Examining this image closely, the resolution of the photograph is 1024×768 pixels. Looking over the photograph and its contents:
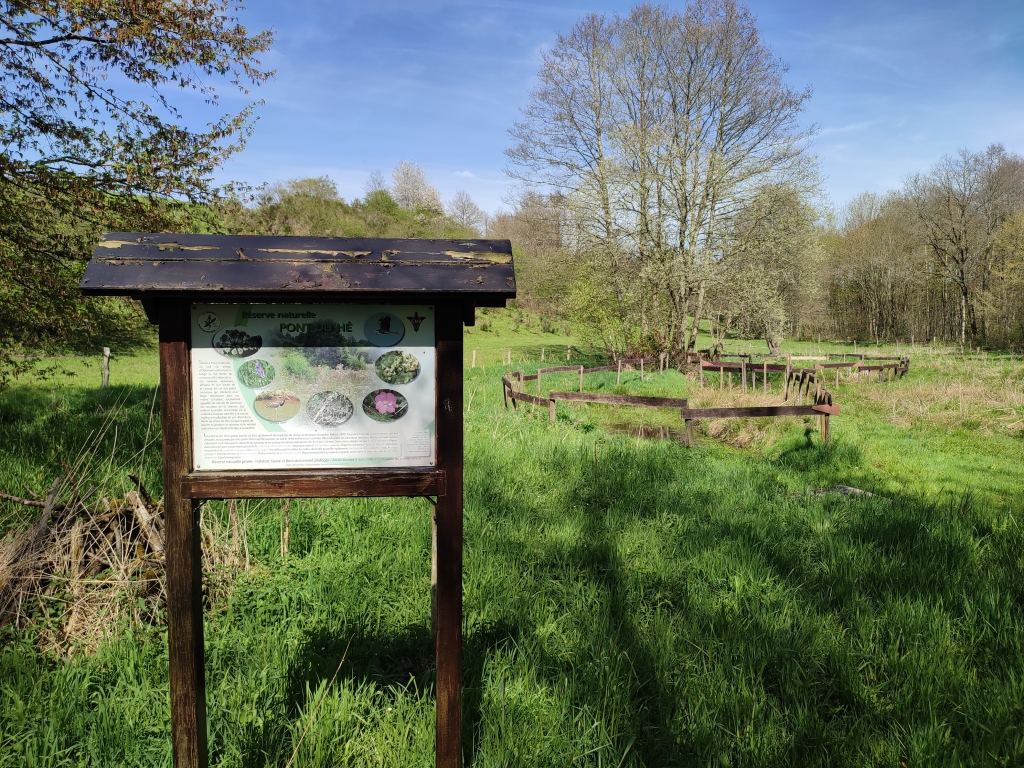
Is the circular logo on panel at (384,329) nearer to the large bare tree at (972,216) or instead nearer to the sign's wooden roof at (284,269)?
the sign's wooden roof at (284,269)

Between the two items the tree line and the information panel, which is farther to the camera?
the tree line

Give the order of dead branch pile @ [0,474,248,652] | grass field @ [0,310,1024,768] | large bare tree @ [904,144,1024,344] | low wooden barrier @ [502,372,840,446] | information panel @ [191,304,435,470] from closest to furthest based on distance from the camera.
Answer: information panel @ [191,304,435,470]
grass field @ [0,310,1024,768]
dead branch pile @ [0,474,248,652]
low wooden barrier @ [502,372,840,446]
large bare tree @ [904,144,1024,344]

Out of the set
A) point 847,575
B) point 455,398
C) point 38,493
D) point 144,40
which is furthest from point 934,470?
point 144,40

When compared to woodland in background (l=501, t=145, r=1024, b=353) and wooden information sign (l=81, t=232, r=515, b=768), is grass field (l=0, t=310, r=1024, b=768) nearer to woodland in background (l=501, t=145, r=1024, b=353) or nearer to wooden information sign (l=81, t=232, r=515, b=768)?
wooden information sign (l=81, t=232, r=515, b=768)

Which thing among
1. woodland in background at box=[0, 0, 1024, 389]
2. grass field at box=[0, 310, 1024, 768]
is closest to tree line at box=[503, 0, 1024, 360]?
woodland in background at box=[0, 0, 1024, 389]

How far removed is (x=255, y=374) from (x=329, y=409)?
0.31 metres

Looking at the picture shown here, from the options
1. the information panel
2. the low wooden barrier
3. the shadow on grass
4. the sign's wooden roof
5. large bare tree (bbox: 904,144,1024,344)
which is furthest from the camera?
large bare tree (bbox: 904,144,1024,344)

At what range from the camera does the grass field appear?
8.74 feet

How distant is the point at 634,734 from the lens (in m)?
2.73

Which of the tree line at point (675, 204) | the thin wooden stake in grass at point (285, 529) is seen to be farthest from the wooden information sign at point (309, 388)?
the tree line at point (675, 204)

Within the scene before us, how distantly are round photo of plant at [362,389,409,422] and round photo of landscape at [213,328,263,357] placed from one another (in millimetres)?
466

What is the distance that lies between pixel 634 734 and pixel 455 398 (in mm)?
1830

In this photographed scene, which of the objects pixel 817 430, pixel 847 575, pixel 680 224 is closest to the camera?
pixel 847 575

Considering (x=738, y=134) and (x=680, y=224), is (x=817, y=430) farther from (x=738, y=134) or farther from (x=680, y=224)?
(x=738, y=134)
